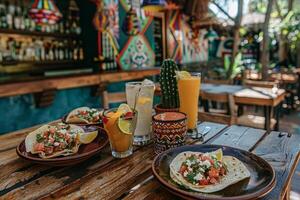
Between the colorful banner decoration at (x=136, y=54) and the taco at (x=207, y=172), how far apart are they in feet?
14.8

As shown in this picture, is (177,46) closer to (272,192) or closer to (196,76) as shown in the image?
(196,76)

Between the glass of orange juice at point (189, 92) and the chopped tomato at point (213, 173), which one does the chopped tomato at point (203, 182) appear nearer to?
the chopped tomato at point (213, 173)

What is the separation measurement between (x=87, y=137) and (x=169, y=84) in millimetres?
454

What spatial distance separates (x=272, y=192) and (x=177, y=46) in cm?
682

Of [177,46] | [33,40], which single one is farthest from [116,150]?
[177,46]

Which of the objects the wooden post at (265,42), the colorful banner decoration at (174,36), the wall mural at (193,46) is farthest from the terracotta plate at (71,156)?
the wall mural at (193,46)

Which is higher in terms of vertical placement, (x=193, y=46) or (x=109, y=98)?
(x=193, y=46)

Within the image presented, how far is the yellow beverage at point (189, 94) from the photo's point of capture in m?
1.30

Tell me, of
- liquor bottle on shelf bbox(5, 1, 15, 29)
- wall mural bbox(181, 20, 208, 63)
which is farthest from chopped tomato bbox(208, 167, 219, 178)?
wall mural bbox(181, 20, 208, 63)

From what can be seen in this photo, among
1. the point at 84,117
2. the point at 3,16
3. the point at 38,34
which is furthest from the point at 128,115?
the point at 38,34

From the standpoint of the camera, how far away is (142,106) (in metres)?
1.27

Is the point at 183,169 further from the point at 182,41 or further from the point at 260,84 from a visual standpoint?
the point at 182,41

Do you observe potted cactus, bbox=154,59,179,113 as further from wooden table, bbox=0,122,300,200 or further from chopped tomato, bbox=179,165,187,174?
chopped tomato, bbox=179,165,187,174

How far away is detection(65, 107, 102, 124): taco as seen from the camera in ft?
5.00
